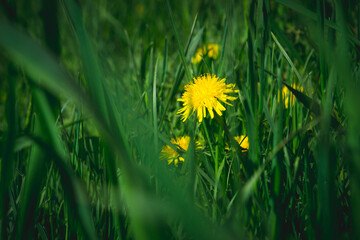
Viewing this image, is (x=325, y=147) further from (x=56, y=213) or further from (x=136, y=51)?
(x=136, y=51)

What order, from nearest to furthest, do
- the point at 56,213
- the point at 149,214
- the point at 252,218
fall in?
1. the point at 149,214
2. the point at 252,218
3. the point at 56,213

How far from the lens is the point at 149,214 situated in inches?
8.8

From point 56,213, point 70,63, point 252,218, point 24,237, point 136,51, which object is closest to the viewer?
point 24,237

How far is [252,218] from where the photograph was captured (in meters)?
0.45

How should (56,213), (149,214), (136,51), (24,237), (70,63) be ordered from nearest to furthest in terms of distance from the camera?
(149,214)
(24,237)
(56,213)
(136,51)
(70,63)

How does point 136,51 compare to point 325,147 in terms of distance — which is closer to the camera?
point 325,147

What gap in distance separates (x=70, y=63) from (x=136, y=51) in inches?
20.7

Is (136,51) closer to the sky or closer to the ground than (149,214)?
closer to the sky

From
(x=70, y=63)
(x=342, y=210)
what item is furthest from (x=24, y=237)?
(x=70, y=63)

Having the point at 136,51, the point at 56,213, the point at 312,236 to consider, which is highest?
the point at 136,51

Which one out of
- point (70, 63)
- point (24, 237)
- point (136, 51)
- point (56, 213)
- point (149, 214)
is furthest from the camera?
point (70, 63)

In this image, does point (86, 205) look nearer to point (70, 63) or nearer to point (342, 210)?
point (342, 210)

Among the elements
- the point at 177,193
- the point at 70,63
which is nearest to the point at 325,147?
the point at 177,193

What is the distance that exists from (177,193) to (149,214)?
1.2 inches
